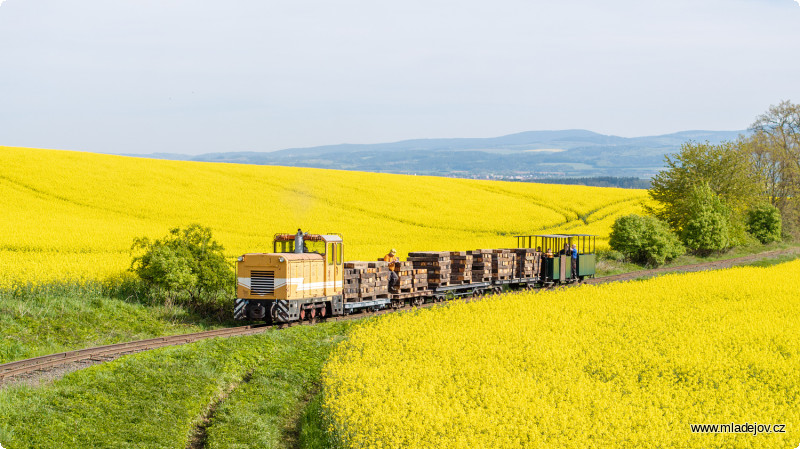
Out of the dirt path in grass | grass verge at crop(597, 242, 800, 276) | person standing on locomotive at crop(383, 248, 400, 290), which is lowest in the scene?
grass verge at crop(597, 242, 800, 276)

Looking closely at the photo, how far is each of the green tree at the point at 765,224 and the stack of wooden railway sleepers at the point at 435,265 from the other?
44.9m

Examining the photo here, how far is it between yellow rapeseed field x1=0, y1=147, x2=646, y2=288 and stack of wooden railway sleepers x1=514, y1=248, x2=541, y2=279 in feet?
Answer: 27.0

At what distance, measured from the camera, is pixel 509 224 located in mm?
53438

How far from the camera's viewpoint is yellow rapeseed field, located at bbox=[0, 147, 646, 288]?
3145cm

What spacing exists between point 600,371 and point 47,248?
24902 millimetres

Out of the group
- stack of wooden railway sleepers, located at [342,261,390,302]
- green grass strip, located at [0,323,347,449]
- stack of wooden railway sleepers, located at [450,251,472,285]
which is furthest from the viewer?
→ stack of wooden railway sleepers, located at [450,251,472,285]

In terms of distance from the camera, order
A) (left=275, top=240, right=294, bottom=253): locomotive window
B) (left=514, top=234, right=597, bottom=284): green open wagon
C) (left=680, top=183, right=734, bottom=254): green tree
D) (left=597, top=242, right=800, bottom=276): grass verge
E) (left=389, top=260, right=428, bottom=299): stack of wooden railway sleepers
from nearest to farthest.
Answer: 1. (left=275, top=240, right=294, bottom=253): locomotive window
2. (left=389, top=260, right=428, bottom=299): stack of wooden railway sleepers
3. (left=514, top=234, right=597, bottom=284): green open wagon
4. (left=597, top=242, right=800, bottom=276): grass verge
5. (left=680, top=183, right=734, bottom=254): green tree

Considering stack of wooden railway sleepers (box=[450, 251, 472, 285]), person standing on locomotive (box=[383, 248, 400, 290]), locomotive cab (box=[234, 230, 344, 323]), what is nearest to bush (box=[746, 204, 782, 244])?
stack of wooden railway sleepers (box=[450, 251, 472, 285])

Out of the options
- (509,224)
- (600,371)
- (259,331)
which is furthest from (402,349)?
(509,224)

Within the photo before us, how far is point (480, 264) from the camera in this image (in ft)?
102

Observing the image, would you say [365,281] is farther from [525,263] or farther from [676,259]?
[676,259]

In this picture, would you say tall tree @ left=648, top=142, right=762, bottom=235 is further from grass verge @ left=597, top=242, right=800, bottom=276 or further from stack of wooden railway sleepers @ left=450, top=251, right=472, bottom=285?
stack of wooden railway sleepers @ left=450, top=251, right=472, bottom=285

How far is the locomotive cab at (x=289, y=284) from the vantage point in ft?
73.8

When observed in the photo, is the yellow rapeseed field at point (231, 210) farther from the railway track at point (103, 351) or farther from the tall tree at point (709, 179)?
the railway track at point (103, 351)
